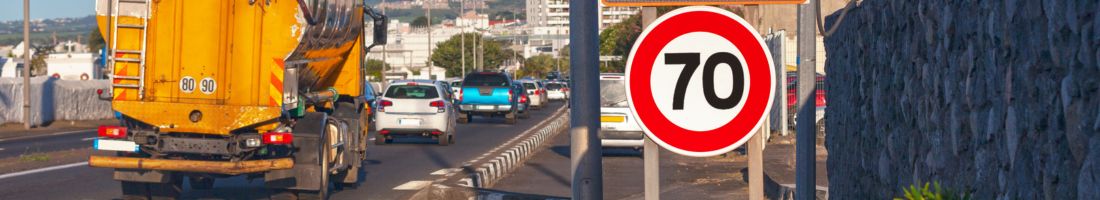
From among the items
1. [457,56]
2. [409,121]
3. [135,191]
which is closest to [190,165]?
[135,191]

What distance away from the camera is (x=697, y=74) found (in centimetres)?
605

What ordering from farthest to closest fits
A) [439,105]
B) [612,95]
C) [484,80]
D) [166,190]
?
[484,80], [439,105], [612,95], [166,190]

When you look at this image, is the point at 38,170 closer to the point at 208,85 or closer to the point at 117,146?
the point at 117,146

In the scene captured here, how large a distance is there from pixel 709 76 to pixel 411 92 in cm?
2467

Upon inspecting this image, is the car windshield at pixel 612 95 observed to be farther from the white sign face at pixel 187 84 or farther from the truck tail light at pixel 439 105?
the white sign face at pixel 187 84

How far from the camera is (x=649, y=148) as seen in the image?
6418mm

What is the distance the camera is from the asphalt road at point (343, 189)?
1606 centimetres

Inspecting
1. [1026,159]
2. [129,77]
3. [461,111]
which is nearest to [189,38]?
[129,77]

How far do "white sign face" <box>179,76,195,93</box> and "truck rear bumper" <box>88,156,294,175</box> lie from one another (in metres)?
0.68

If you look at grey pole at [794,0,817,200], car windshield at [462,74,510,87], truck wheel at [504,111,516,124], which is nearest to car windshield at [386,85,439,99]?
truck wheel at [504,111,516,124]

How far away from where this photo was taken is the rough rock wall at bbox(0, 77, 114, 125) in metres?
38.9

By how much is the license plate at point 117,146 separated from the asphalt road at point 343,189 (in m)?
1.25

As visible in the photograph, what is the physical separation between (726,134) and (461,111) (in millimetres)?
38996

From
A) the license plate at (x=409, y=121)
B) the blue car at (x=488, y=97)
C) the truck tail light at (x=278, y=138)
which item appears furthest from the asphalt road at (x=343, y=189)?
the blue car at (x=488, y=97)
